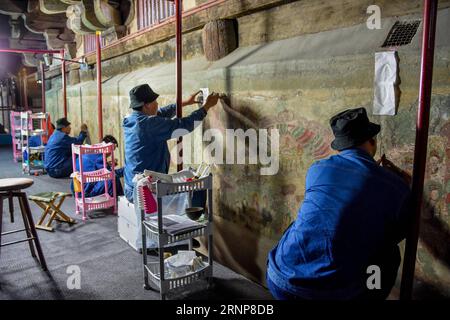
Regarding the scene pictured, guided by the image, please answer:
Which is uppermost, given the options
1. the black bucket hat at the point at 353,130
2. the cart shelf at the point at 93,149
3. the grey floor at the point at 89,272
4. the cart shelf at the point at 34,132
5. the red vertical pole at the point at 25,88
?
the red vertical pole at the point at 25,88

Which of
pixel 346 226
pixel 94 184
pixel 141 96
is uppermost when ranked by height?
pixel 141 96

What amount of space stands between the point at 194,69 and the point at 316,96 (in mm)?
2004

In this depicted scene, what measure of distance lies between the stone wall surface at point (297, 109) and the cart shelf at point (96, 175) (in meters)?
1.72

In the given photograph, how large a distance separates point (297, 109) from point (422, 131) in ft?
3.88

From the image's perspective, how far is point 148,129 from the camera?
4.02 metres

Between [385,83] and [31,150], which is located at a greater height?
[385,83]

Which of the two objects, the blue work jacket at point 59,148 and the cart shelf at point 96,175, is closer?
the cart shelf at point 96,175

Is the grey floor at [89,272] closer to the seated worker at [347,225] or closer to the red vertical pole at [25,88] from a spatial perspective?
the seated worker at [347,225]

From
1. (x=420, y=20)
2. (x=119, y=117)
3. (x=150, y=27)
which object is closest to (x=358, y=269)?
(x=420, y=20)

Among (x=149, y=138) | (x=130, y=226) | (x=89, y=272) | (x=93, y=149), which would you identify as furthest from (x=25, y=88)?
(x=89, y=272)

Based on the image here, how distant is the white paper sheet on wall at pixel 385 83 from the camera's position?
2.47 metres

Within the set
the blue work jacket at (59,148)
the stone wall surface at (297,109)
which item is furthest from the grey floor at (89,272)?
the blue work jacket at (59,148)

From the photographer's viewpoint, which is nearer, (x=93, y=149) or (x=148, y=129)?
(x=148, y=129)

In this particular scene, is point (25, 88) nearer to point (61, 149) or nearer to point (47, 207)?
point (61, 149)
